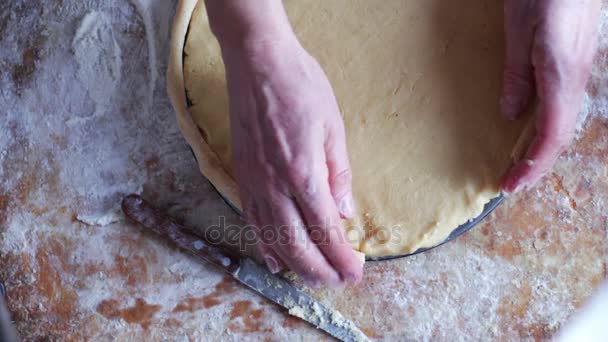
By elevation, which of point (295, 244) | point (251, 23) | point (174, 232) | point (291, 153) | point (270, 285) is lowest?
point (270, 285)

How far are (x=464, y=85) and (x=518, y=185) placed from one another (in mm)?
219

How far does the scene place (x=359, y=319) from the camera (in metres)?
1.28

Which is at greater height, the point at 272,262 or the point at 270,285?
the point at 272,262

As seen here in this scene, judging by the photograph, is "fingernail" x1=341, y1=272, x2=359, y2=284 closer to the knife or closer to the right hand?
the right hand

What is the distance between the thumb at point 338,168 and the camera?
0.95 metres

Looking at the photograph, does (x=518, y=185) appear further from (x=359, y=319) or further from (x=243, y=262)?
(x=243, y=262)

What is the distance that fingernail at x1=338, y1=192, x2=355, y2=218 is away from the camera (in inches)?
38.5

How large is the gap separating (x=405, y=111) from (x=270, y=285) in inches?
20.1

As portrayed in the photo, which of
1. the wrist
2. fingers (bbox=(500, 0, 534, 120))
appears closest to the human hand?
fingers (bbox=(500, 0, 534, 120))

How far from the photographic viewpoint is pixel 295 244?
0.95m

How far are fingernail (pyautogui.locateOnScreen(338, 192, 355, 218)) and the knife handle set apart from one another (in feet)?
1.27

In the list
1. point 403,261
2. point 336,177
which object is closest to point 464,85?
point 336,177

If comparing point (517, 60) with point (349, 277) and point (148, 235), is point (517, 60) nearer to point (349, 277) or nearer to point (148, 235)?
point (349, 277)

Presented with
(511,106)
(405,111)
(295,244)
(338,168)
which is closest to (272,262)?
(295,244)
